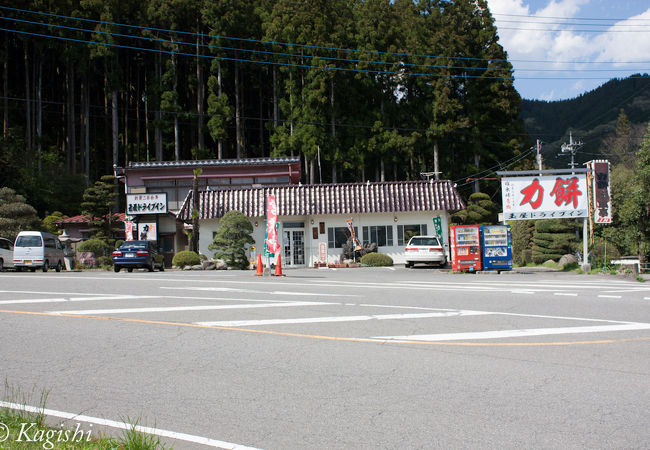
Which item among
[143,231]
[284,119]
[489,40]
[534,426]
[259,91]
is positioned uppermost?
[489,40]

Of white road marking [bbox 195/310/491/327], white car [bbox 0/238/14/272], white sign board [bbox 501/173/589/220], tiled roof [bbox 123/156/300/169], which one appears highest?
tiled roof [bbox 123/156/300/169]

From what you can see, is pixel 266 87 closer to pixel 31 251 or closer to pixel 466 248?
pixel 31 251

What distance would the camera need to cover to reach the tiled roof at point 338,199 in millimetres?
31578

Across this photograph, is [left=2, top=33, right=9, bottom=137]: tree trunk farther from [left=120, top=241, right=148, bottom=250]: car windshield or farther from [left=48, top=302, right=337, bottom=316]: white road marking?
[left=48, top=302, right=337, bottom=316]: white road marking

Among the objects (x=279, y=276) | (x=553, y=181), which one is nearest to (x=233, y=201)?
(x=279, y=276)

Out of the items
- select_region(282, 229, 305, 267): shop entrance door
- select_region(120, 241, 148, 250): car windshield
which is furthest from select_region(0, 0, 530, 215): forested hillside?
select_region(120, 241, 148, 250): car windshield

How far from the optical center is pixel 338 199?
106ft

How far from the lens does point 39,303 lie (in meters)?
11.5

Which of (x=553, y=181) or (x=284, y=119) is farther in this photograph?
(x=284, y=119)

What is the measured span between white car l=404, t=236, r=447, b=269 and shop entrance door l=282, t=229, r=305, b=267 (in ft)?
25.9

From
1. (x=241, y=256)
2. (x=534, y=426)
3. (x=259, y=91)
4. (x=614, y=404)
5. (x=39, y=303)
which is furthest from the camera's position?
(x=259, y=91)

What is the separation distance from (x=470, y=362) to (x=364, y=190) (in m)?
26.1

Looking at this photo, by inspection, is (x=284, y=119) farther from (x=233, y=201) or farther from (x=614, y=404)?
(x=614, y=404)

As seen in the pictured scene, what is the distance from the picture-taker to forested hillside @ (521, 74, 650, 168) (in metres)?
93.6
